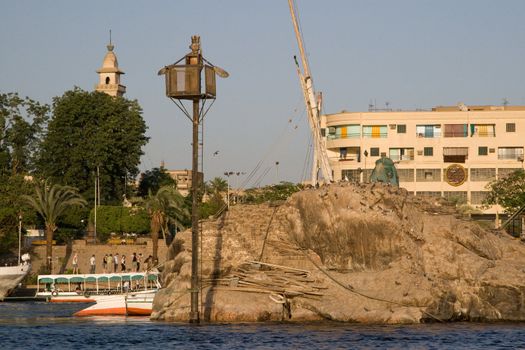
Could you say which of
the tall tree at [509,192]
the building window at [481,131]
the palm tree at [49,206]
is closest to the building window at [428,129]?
the building window at [481,131]

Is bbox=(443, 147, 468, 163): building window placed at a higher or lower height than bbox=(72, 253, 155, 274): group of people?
higher

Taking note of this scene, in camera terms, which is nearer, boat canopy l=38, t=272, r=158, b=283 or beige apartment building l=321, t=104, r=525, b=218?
boat canopy l=38, t=272, r=158, b=283

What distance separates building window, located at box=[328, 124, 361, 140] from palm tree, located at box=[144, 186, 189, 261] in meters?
23.7

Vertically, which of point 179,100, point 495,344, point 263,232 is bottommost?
point 495,344

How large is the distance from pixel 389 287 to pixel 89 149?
6784cm

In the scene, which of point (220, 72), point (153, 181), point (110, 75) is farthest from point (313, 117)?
point (110, 75)

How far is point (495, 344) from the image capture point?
165 ft

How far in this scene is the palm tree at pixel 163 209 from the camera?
108 metres

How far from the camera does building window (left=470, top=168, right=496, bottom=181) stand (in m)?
127

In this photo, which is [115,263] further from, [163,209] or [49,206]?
[163,209]

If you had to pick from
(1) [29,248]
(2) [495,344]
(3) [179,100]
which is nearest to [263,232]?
(3) [179,100]

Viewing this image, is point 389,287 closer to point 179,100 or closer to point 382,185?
point 382,185

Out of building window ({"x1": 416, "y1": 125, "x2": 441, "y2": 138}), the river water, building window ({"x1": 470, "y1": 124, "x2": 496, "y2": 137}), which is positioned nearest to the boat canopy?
the river water

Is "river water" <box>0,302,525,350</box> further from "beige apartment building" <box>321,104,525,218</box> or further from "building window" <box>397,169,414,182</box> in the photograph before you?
"beige apartment building" <box>321,104,525,218</box>
